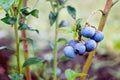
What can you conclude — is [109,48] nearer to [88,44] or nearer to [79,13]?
[79,13]

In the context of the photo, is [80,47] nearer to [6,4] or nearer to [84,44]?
[84,44]

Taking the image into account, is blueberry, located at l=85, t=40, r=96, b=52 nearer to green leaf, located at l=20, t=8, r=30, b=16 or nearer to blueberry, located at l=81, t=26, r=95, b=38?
blueberry, located at l=81, t=26, r=95, b=38

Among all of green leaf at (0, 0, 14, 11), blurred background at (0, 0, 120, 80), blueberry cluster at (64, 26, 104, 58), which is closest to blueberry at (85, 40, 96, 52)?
blueberry cluster at (64, 26, 104, 58)

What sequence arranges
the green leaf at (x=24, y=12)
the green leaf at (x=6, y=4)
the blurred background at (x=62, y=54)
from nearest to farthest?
the green leaf at (x=6, y=4), the green leaf at (x=24, y=12), the blurred background at (x=62, y=54)

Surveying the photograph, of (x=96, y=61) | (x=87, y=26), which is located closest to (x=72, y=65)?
(x=96, y=61)

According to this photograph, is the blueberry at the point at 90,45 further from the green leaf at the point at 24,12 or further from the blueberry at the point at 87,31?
the green leaf at the point at 24,12

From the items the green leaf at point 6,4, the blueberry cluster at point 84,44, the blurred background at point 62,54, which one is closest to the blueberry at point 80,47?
the blueberry cluster at point 84,44

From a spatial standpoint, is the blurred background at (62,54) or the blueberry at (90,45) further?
the blurred background at (62,54)

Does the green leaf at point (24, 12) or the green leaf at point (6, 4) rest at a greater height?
the green leaf at point (6, 4)

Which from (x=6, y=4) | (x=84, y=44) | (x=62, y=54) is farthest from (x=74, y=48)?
(x=62, y=54)

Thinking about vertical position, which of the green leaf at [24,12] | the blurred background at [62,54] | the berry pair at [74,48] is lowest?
the blurred background at [62,54]

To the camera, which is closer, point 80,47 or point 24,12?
point 80,47
